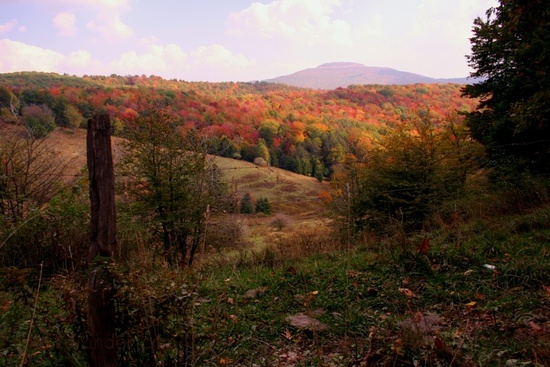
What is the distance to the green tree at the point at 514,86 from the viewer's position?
25.4ft

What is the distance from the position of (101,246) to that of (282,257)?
3.99m

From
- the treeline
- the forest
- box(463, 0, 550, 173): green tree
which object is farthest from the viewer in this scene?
the treeline

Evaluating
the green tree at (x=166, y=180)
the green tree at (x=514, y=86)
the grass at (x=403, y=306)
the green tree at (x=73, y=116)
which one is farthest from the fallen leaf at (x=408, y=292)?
the green tree at (x=73, y=116)

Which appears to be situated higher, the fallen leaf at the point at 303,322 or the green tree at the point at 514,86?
the green tree at the point at 514,86

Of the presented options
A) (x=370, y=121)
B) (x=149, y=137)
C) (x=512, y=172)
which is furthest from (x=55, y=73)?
(x=512, y=172)

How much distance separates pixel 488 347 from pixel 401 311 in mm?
1035

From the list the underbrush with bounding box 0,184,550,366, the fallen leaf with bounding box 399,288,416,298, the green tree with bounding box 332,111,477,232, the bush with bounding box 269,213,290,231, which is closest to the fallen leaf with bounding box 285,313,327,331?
the underbrush with bounding box 0,184,550,366

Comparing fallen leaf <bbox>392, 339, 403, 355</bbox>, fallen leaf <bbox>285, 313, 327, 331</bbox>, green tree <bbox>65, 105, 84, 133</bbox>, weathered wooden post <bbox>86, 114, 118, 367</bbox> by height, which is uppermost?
green tree <bbox>65, 105, 84, 133</bbox>

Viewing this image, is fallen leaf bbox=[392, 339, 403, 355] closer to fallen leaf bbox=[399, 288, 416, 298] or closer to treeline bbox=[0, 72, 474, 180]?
fallen leaf bbox=[399, 288, 416, 298]

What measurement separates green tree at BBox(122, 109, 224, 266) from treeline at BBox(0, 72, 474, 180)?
82.8 ft

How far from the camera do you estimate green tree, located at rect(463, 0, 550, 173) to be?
305 inches

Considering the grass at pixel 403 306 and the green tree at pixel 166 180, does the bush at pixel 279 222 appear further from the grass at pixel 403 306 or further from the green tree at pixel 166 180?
the grass at pixel 403 306

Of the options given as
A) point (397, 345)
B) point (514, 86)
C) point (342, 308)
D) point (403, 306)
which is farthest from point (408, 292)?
point (514, 86)

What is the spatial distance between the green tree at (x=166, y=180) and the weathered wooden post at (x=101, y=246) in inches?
307
